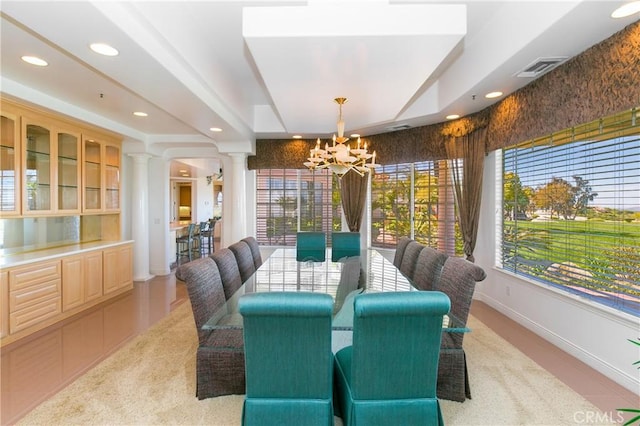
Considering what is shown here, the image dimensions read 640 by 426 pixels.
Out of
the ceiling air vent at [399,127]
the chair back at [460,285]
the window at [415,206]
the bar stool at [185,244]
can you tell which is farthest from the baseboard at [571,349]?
the bar stool at [185,244]

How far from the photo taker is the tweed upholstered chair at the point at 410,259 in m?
3.06

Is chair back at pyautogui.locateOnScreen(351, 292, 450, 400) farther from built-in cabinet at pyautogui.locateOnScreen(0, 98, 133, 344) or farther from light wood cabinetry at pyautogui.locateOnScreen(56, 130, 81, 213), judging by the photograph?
light wood cabinetry at pyautogui.locateOnScreen(56, 130, 81, 213)

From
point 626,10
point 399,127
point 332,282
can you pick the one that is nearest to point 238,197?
point 399,127

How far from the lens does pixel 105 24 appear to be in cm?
184

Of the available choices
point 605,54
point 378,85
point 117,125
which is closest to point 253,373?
point 378,85

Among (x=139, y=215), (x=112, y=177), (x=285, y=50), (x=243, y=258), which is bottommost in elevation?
(x=243, y=258)

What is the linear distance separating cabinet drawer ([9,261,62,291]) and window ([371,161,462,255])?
456 cm

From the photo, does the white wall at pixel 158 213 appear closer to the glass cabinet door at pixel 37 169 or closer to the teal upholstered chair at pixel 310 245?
the glass cabinet door at pixel 37 169

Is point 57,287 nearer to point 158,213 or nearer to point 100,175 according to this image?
point 100,175

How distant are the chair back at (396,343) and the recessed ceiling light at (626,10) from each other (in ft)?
7.15

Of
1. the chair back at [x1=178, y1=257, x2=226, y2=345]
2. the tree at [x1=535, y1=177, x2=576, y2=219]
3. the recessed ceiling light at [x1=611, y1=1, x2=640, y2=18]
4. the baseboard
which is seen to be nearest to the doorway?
the chair back at [x1=178, y1=257, x2=226, y2=345]

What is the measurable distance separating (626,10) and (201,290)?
3293 millimetres

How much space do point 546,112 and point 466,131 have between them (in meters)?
1.26

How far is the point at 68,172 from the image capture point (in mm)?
4129
